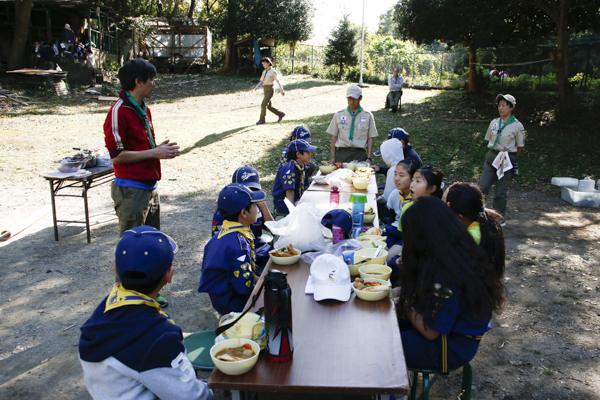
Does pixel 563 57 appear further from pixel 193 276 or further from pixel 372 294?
pixel 372 294

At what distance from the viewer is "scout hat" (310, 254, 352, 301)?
→ 2518mm

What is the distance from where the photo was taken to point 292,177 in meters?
5.01

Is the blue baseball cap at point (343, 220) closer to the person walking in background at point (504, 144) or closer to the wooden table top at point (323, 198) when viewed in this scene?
the wooden table top at point (323, 198)

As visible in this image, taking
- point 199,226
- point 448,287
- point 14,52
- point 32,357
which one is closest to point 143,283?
point 448,287

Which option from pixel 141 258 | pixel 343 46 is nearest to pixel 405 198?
pixel 141 258

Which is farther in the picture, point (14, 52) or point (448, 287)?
point (14, 52)

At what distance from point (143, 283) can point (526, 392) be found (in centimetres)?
280

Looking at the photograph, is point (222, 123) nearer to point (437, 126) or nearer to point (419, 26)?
point (437, 126)

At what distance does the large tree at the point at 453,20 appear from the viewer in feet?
43.7

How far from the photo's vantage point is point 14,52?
61.3 feet

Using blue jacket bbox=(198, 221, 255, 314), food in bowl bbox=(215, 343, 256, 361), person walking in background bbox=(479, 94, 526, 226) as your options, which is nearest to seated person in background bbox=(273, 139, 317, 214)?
blue jacket bbox=(198, 221, 255, 314)

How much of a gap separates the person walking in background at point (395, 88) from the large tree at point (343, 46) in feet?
36.7

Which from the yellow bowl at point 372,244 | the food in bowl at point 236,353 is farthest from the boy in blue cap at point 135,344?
the yellow bowl at point 372,244

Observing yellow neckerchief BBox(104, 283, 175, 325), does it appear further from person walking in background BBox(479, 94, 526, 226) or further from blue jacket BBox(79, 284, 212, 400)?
person walking in background BBox(479, 94, 526, 226)
